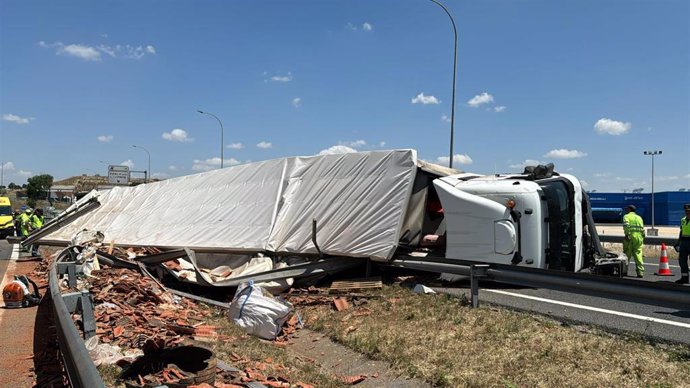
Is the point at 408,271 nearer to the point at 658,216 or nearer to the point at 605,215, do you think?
the point at 605,215

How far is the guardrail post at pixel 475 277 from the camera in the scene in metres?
6.32

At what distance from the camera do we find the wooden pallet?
309 inches

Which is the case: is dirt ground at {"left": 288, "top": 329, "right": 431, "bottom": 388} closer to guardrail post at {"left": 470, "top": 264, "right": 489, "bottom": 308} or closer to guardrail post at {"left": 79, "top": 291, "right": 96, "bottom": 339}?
guardrail post at {"left": 470, "top": 264, "right": 489, "bottom": 308}

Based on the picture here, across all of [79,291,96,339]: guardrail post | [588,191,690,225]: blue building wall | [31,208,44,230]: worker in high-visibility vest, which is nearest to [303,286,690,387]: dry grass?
[79,291,96,339]: guardrail post

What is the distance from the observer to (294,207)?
33.2ft

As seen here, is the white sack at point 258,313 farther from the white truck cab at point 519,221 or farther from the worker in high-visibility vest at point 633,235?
the worker in high-visibility vest at point 633,235

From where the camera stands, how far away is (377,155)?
30.1ft

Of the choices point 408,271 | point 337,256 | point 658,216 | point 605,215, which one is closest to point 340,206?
point 337,256

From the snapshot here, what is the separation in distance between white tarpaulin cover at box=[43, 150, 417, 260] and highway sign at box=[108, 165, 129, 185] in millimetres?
33268

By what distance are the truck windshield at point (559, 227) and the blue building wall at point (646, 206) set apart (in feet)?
147

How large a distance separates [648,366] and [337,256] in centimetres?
552

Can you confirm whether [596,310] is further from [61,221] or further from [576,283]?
[61,221]

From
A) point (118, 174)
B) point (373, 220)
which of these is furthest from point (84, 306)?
point (118, 174)

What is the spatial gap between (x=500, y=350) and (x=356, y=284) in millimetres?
3410
